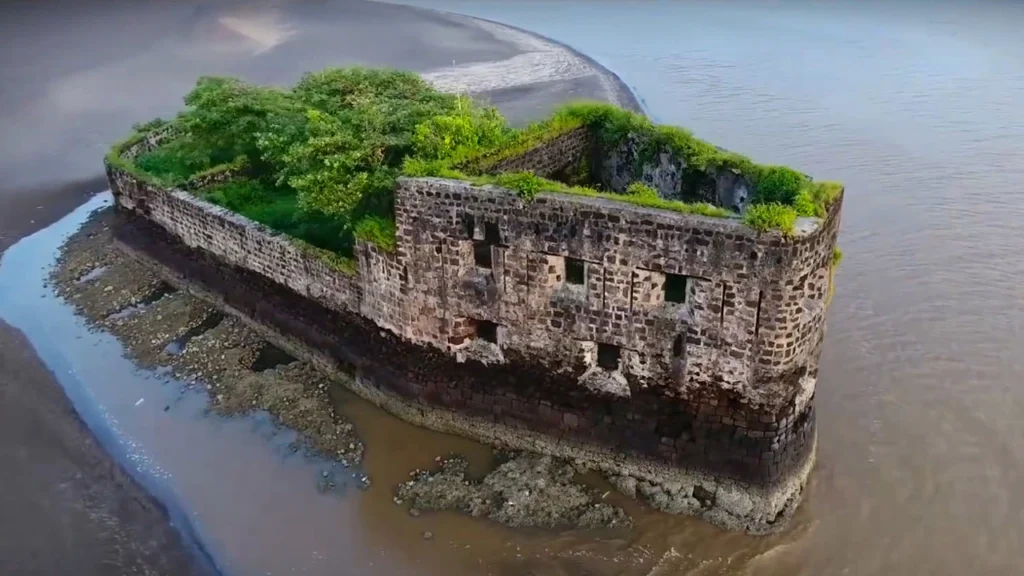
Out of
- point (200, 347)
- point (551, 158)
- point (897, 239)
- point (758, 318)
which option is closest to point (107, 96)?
point (200, 347)

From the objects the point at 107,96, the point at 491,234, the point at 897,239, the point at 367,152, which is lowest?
the point at 897,239

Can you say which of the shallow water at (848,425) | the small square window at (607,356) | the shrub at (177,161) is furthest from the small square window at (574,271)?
the shrub at (177,161)

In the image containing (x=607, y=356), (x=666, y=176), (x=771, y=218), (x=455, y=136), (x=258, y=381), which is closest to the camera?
(x=771, y=218)

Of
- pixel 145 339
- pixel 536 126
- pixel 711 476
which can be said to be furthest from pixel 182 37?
pixel 711 476

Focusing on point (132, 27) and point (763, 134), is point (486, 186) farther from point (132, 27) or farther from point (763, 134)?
point (132, 27)

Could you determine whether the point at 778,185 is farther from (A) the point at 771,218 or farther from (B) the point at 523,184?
(B) the point at 523,184


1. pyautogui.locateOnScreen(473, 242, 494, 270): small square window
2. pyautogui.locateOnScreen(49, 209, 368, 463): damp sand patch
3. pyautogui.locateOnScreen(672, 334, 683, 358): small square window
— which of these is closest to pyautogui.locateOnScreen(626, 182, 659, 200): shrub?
pyautogui.locateOnScreen(672, 334, 683, 358): small square window

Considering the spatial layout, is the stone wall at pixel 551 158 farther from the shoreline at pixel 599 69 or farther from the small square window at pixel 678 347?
the shoreline at pixel 599 69
